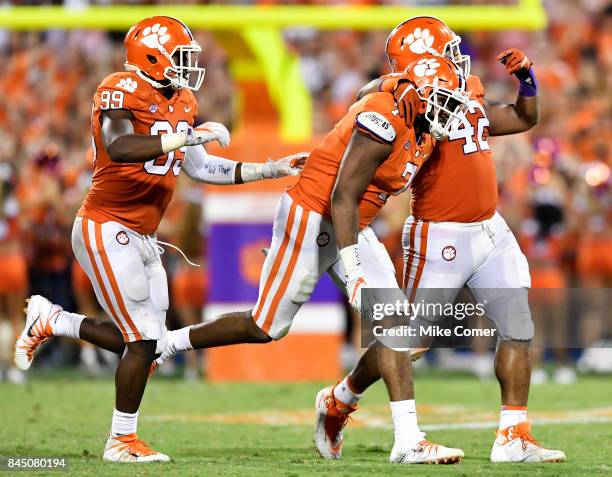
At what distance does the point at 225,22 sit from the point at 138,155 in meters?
4.23

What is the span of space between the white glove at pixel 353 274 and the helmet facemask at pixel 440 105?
663 millimetres

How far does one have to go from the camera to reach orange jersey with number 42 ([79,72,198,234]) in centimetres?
568

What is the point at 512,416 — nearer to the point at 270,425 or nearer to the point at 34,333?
the point at 270,425

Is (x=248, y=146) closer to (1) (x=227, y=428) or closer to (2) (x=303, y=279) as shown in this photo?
(1) (x=227, y=428)

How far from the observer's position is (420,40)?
5793 mm

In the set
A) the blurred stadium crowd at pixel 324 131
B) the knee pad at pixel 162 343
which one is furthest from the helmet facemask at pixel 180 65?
the blurred stadium crowd at pixel 324 131

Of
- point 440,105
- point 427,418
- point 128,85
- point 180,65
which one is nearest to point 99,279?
point 128,85

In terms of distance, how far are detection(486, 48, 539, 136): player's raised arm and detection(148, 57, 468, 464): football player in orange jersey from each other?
379 mm

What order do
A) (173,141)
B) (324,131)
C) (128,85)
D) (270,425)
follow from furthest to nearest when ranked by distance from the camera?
(324,131) → (270,425) → (128,85) → (173,141)

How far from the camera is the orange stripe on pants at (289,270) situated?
5.76 meters

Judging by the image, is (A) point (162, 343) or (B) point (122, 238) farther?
(A) point (162, 343)

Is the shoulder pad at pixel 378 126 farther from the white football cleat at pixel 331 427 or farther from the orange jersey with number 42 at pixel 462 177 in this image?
the white football cleat at pixel 331 427

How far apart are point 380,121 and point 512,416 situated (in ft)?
4.74

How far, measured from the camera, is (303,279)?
576 centimetres
